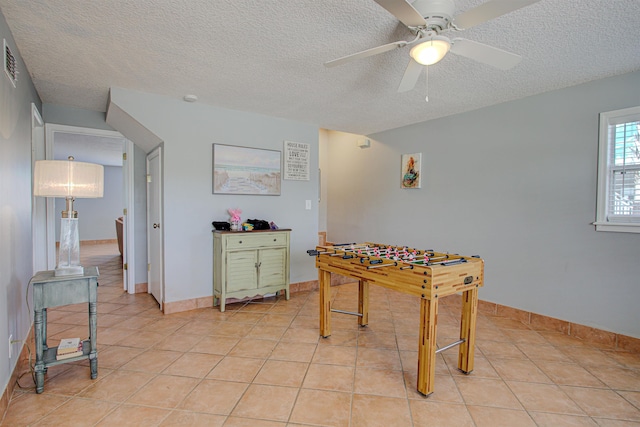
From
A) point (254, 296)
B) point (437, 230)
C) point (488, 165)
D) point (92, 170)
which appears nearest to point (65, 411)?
point (92, 170)

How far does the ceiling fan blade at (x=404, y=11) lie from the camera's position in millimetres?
1447

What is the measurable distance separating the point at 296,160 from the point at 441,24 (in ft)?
9.18

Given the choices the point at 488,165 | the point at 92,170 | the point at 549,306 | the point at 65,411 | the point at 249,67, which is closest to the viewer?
the point at 65,411

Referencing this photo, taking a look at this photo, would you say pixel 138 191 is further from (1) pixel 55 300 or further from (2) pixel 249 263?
(1) pixel 55 300

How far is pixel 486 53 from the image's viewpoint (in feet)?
6.06

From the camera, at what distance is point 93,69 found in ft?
8.83

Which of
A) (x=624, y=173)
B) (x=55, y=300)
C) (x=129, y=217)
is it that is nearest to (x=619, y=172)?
(x=624, y=173)

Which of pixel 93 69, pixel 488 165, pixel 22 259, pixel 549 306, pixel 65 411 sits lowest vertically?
pixel 65 411

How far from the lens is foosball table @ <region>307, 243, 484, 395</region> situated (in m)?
1.97

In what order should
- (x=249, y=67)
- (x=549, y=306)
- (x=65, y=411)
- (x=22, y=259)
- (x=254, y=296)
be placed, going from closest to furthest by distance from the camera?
(x=65, y=411)
(x=22, y=259)
(x=249, y=67)
(x=549, y=306)
(x=254, y=296)

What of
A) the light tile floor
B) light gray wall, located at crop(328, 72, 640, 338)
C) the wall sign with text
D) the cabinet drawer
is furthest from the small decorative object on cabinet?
light gray wall, located at crop(328, 72, 640, 338)

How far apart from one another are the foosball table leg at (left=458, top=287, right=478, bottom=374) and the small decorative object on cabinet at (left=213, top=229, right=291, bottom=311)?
2.18 meters

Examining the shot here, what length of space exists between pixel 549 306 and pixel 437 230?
1.43 metres

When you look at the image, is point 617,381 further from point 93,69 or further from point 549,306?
point 93,69
